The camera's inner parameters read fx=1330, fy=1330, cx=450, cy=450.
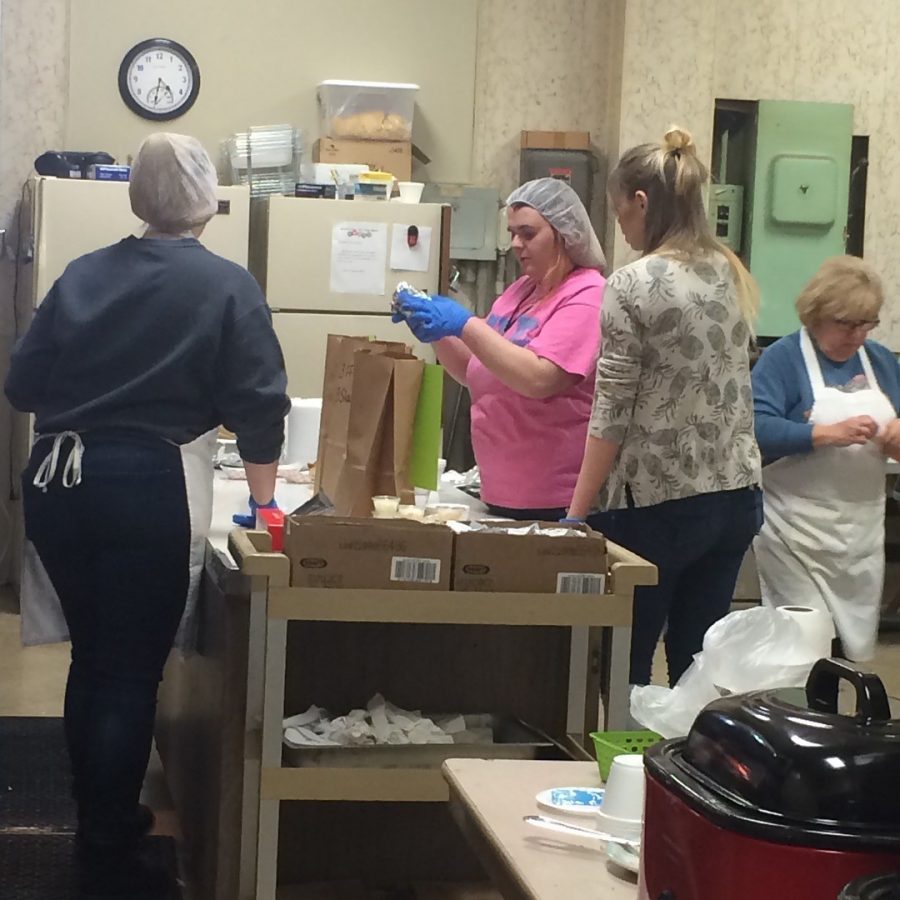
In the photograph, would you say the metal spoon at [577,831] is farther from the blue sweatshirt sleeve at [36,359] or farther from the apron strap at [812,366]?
the apron strap at [812,366]

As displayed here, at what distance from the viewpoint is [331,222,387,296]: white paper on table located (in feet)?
16.1

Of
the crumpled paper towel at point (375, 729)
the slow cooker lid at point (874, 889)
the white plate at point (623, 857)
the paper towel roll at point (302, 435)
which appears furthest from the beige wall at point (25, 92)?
the slow cooker lid at point (874, 889)

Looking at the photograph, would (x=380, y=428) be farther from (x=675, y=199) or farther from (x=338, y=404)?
(x=675, y=199)

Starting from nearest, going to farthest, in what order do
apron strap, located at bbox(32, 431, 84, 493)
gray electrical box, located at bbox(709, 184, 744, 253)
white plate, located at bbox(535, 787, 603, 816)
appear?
white plate, located at bbox(535, 787, 603, 816)
apron strap, located at bbox(32, 431, 84, 493)
gray electrical box, located at bbox(709, 184, 744, 253)

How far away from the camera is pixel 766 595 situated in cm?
318

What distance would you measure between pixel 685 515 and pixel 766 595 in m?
0.88

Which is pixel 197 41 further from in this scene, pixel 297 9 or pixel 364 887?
pixel 364 887

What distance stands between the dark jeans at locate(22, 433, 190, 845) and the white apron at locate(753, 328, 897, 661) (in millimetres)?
1468

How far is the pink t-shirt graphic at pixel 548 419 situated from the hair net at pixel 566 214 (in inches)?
3.2

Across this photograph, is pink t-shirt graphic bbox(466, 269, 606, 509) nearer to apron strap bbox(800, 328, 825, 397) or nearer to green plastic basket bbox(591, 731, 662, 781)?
apron strap bbox(800, 328, 825, 397)

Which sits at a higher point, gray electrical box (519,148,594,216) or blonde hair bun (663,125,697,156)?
gray electrical box (519,148,594,216)

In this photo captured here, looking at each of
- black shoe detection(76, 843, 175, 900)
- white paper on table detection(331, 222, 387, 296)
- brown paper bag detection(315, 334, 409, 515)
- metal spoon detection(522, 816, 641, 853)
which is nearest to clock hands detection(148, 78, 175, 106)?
white paper on table detection(331, 222, 387, 296)

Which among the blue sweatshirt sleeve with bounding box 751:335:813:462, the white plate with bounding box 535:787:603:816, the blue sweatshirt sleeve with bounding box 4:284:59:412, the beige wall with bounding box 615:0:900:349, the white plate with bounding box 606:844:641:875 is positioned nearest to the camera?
the white plate with bounding box 606:844:641:875

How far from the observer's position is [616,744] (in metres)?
1.37
